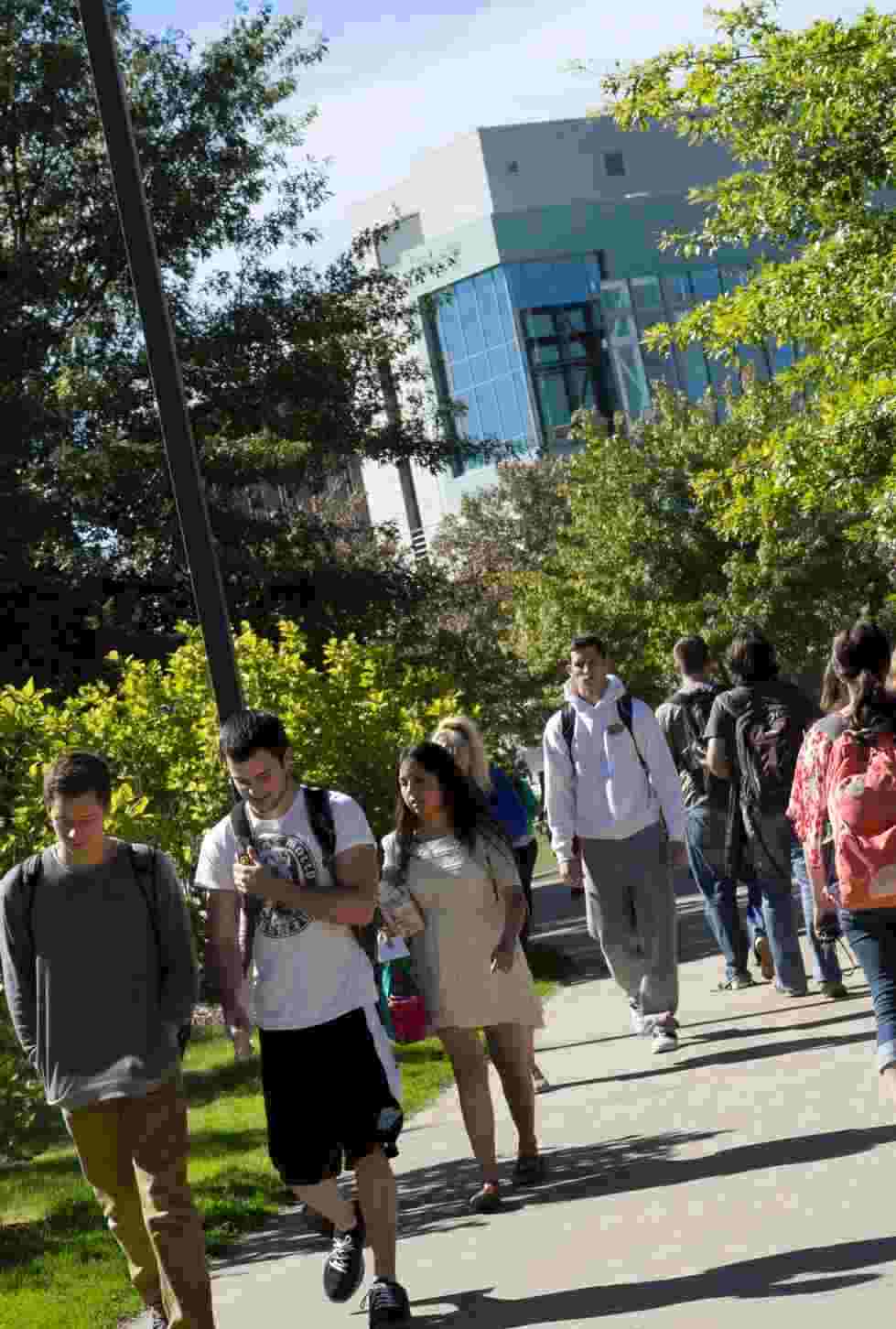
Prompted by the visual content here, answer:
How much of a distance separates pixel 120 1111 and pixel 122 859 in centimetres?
69

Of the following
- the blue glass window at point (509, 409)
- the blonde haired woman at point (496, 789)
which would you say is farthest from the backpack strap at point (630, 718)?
the blue glass window at point (509, 409)

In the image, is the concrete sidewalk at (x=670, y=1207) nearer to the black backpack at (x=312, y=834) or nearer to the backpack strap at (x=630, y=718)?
the black backpack at (x=312, y=834)

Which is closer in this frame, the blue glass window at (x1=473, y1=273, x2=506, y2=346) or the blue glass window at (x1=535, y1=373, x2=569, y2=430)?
the blue glass window at (x1=535, y1=373, x2=569, y2=430)

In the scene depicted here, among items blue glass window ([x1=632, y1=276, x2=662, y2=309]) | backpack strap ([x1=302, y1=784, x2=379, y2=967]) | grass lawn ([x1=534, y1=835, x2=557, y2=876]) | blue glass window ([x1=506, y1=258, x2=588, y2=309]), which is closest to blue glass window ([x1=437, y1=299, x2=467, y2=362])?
blue glass window ([x1=506, y1=258, x2=588, y2=309])

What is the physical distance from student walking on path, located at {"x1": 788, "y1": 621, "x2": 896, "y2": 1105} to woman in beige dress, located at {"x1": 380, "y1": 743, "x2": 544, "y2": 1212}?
1.61 metres

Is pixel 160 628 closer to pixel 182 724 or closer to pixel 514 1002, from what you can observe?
pixel 182 724

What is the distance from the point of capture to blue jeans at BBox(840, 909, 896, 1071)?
23.5ft

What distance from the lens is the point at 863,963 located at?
7281 millimetres

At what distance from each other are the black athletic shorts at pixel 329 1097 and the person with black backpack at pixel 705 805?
20.5 feet

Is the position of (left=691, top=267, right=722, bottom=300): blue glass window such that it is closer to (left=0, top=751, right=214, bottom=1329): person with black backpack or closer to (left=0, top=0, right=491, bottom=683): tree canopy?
(left=0, top=0, right=491, bottom=683): tree canopy

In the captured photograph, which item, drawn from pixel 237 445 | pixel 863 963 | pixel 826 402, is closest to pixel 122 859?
pixel 863 963

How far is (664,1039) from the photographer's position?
11.3 m

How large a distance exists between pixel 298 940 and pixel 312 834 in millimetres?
314

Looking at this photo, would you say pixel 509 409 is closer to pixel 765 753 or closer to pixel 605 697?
pixel 765 753
